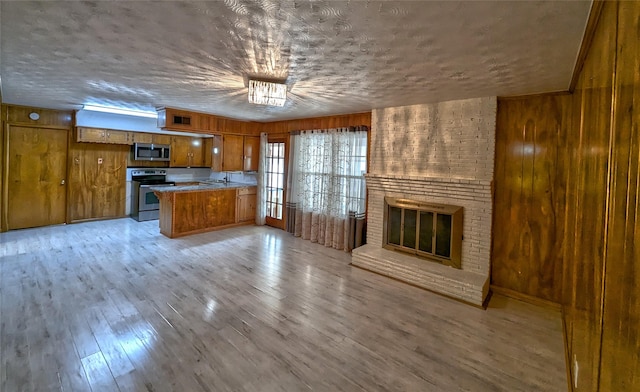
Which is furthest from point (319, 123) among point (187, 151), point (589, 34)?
point (187, 151)

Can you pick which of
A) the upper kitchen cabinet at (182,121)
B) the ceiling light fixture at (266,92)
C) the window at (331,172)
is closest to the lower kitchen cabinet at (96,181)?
the upper kitchen cabinet at (182,121)

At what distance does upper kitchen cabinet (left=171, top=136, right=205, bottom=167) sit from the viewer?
769 centimetres

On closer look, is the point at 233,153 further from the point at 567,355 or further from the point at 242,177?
the point at 567,355

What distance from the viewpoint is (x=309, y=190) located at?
5727 mm

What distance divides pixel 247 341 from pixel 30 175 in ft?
20.4

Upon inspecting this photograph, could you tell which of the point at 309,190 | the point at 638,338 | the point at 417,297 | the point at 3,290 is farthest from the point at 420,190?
the point at 3,290

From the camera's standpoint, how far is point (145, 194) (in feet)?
22.6

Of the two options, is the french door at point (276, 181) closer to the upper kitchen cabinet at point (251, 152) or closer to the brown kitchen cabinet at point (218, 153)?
the upper kitchen cabinet at point (251, 152)

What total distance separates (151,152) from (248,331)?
6177 mm

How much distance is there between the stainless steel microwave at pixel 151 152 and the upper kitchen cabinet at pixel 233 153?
2089 mm

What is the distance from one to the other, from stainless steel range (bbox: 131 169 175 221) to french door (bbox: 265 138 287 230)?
8.94 feet

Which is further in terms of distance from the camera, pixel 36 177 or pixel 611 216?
pixel 36 177

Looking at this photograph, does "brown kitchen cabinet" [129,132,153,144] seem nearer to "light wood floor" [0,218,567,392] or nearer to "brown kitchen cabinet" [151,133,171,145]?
"brown kitchen cabinet" [151,133,171,145]

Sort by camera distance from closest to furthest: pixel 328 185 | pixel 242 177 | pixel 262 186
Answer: pixel 328 185 → pixel 262 186 → pixel 242 177
